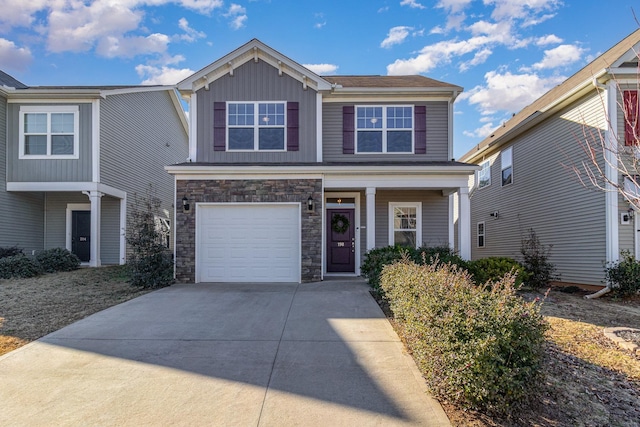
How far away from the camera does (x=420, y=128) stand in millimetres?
11289

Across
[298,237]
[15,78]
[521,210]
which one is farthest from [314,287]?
[15,78]

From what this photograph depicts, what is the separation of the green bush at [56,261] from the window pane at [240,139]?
616 cm

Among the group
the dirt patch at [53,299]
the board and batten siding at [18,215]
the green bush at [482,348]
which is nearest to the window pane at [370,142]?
the dirt patch at [53,299]

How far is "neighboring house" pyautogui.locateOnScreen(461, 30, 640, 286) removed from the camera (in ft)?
31.2

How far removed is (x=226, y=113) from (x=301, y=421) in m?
9.45

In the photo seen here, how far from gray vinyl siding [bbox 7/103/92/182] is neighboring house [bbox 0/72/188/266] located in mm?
→ 28

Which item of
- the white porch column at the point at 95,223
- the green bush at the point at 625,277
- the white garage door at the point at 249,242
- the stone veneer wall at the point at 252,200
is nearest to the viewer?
the green bush at the point at 625,277

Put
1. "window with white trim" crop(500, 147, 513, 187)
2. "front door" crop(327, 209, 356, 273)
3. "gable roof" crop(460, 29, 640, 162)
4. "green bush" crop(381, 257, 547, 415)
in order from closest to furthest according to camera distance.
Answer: "green bush" crop(381, 257, 547, 415), "gable roof" crop(460, 29, 640, 162), "front door" crop(327, 209, 356, 273), "window with white trim" crop(500, 147, 513, 187)

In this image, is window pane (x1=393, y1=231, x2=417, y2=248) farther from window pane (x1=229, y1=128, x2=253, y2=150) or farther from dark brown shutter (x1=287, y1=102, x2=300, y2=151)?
window pane (x1=229, y1=128, x2=253, y2=150)

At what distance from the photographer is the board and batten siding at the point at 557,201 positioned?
10204mm

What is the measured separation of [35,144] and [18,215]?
2.53 metres

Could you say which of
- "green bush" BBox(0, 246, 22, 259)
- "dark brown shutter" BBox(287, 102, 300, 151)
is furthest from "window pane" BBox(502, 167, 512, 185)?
"green bush" BBox(0, 246, 22, 259)

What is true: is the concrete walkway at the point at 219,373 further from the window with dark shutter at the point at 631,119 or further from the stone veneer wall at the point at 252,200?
the window with dark shutter at the point at 631,119

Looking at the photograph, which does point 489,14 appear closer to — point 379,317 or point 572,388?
point 379,317
